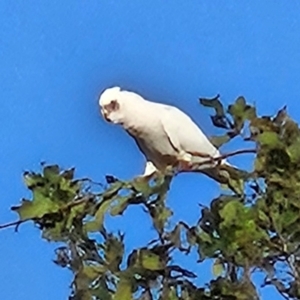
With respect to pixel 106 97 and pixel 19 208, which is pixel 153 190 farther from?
pixel 106 97

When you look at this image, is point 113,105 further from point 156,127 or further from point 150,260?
point 150,260

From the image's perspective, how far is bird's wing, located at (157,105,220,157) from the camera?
4.11 feet

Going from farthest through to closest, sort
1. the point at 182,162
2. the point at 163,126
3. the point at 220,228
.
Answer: the point at 163,126 < the point at 182,162 < the point at 220,228

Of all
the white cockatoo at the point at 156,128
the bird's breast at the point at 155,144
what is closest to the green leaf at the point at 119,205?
the white cockatoo at the point at 156,128

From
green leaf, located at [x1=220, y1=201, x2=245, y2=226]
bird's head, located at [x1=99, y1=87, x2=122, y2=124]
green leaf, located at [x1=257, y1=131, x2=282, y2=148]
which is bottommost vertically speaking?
green leaf, located at [x1=220, y1=201, x2=245, y2=226]

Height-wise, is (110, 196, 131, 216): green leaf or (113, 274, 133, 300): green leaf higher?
(110, 196, 131, 216): green leaf

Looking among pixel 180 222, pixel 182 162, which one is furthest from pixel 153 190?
pixel 182 162

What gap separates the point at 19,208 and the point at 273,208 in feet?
0.78

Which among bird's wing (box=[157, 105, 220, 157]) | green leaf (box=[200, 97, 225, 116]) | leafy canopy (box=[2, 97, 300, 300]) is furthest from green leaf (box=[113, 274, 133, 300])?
bird's wing (box=[157, 105, 220, 157])

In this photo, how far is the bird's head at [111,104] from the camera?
1216 millimetres

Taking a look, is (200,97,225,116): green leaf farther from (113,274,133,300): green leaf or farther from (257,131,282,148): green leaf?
(113,274,133,300): green leaf

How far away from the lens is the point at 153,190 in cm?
93

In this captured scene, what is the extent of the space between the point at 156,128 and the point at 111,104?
137 millimetres

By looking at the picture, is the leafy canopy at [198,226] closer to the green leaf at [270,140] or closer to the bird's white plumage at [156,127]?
the green leaf at [270,140]
